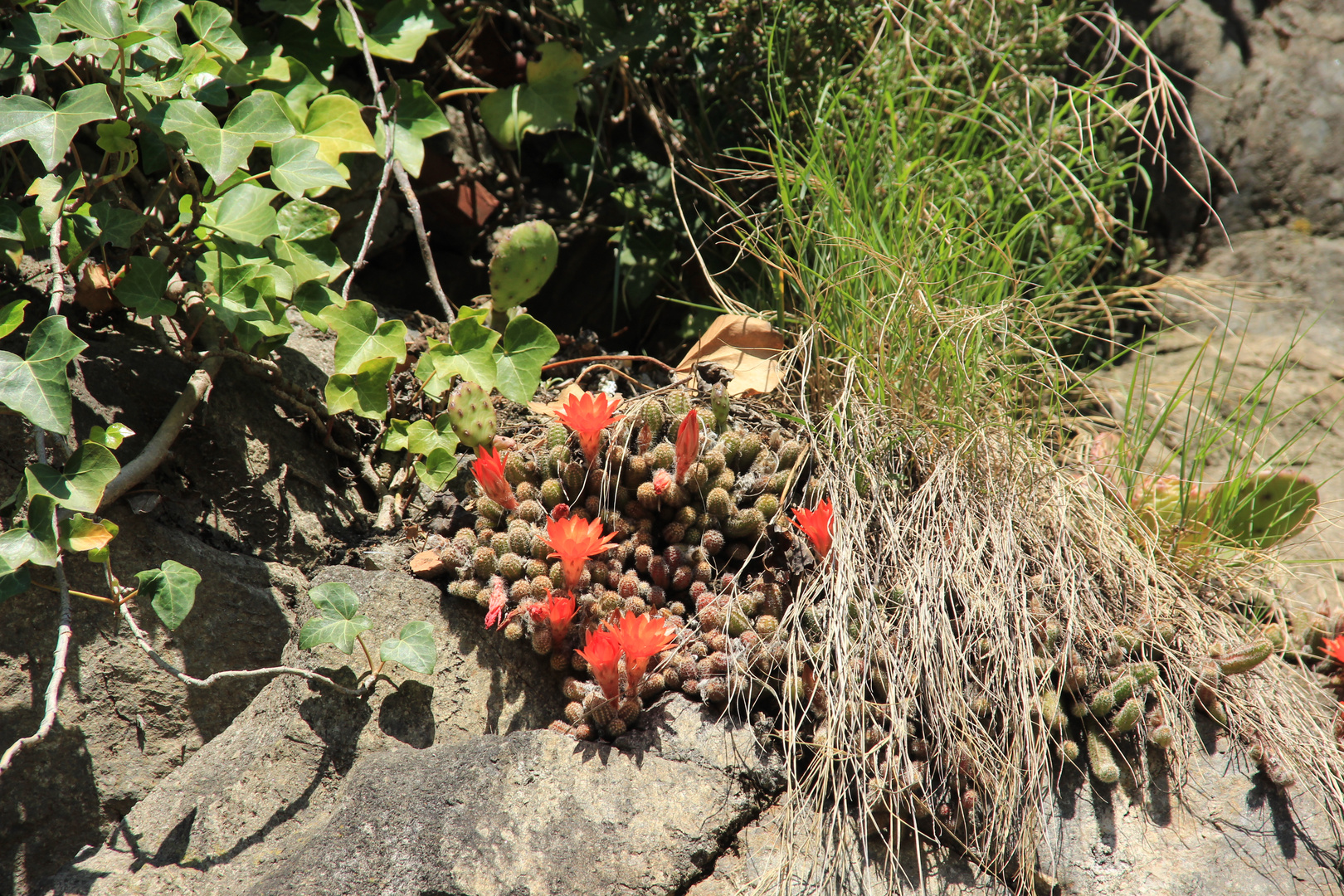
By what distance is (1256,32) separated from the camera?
329 centimetres

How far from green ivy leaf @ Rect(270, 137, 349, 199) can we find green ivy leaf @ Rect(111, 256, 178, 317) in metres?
0.30

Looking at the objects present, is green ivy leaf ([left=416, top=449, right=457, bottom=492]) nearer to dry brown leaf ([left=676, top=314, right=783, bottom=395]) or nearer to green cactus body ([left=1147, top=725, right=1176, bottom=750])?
dry brown leaf ([left=676, top=314, right=783, bottom=395])

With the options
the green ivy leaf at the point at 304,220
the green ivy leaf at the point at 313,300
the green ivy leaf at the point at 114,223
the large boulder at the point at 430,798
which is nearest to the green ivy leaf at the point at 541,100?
the green ivy leaf at the point at 304,220

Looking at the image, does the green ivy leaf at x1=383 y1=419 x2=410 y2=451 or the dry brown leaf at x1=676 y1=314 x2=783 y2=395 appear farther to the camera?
the dry brown leaf at x1=676 y1=314 x2=783 y2=395

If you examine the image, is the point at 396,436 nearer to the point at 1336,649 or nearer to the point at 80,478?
the point at 80,478

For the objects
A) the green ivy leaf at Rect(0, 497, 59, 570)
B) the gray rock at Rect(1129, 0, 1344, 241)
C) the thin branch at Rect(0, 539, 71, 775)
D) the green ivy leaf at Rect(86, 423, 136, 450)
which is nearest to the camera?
the thin branch at Rect(0, 539, 71, 775)

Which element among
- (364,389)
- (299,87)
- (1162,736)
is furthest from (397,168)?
(1162,736)

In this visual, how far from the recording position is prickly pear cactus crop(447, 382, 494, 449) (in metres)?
1.93

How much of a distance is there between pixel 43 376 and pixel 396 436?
72 cm

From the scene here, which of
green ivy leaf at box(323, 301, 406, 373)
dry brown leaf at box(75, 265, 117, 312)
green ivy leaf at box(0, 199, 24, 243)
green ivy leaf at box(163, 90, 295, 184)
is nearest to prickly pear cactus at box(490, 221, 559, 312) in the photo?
green ivy leaf at box(323, 301, 406, 373)

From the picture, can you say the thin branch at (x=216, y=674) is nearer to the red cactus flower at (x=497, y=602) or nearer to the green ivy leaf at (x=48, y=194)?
the red cactus flower at (x=497, y=602)

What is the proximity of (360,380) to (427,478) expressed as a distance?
0.86 ft

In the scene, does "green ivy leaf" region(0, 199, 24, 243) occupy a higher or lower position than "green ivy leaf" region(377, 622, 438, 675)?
higher

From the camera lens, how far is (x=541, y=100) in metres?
2.51
